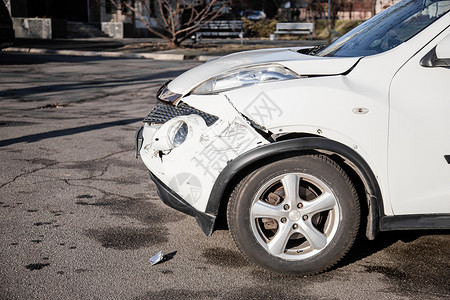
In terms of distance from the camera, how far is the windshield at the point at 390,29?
147 inches

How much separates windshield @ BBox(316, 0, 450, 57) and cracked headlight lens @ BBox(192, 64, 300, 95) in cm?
62

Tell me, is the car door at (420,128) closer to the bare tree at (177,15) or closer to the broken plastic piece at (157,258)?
the broken plastic piece at (157,258)

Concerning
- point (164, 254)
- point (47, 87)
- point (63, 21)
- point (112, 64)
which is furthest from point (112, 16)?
point (164, 254)

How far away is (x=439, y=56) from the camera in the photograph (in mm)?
3328

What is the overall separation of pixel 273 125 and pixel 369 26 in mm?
1517

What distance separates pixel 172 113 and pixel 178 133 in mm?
241

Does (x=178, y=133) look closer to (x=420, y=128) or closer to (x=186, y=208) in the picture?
(x=186, y=208)

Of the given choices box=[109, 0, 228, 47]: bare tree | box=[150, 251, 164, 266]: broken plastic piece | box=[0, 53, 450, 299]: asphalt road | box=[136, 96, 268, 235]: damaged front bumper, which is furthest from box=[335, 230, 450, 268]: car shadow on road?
box=[109, 0, 228, 47]: bare tree

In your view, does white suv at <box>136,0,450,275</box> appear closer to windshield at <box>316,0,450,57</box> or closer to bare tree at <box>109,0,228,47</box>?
windshield at <box>316,0,450,57</box>

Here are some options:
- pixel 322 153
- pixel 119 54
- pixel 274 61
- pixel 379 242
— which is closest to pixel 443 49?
pixel 322 153

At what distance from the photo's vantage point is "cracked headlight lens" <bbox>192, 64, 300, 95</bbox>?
3.60 metres

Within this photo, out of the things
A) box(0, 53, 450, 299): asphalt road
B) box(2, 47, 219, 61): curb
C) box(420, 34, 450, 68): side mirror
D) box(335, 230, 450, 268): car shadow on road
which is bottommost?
box(335, 230, 450, 268): car shadow on road

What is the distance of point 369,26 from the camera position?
14.4 feet

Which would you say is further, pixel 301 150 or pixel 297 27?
pixel 297 27
